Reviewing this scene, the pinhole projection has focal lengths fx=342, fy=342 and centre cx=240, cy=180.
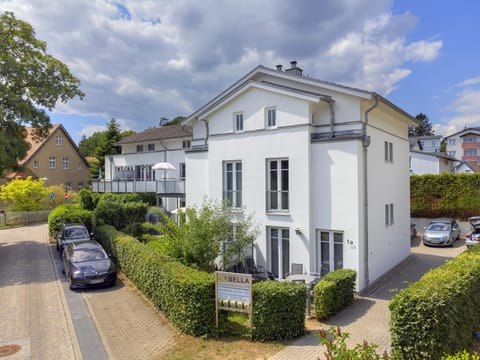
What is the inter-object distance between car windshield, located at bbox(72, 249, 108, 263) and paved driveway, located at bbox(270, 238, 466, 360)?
8955mm

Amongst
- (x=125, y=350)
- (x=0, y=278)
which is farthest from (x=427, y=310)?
(x=0, y=278)

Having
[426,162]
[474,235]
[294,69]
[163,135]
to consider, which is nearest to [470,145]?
[426,162]

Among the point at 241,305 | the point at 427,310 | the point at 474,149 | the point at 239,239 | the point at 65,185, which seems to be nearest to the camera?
the point at 427,310

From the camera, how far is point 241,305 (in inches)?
343

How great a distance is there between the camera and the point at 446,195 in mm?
25844

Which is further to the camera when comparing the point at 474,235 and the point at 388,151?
the point at 474,235

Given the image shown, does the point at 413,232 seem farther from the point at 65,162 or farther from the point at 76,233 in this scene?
the point at 65,162

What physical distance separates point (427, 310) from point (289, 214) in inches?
322

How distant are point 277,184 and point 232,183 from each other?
8.39ft

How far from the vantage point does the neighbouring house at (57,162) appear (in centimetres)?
4106

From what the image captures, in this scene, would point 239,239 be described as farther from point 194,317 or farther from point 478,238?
point 478,238

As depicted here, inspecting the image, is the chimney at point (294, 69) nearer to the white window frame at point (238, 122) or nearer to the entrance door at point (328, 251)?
the white window frame at point (238, 122)

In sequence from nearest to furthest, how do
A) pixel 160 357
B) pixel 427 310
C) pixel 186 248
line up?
pixel 427 310 < pixel 160 357 < pixel 186 248

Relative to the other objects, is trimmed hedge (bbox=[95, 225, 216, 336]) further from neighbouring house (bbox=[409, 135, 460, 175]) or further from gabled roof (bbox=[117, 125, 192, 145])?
neighbouring house (bbox=[409, 135, 460, 175])
